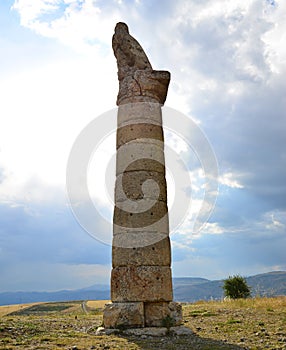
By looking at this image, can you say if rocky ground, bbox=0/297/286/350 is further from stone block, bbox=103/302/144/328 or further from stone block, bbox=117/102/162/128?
stone block, bbox=117/102/162/128

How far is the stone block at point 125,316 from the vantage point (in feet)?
30.6

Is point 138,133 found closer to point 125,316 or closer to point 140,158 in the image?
point 140,158

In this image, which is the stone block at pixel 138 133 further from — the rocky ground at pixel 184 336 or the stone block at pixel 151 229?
the rocky ground at pixel 184 336

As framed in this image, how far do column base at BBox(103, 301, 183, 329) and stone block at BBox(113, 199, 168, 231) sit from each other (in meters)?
1.89

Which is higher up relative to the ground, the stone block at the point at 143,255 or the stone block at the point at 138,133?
the stone block at the point at 138,133

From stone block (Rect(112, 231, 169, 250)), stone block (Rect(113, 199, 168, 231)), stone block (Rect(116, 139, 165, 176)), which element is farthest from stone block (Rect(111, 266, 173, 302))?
stone block (Rect(116, 139, 165, 176))

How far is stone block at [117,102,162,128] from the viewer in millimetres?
11148

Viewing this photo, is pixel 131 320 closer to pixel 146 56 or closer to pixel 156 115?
pixel 156 115

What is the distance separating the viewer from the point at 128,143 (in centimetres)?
1097

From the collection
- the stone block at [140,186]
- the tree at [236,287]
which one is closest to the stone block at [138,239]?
the stone block at [140,186]

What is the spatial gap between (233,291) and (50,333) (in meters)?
13.0

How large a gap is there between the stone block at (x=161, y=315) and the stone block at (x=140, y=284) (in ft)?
0.63

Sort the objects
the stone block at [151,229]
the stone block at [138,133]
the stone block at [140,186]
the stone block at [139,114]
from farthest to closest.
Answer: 1. the stone block at [139,114]
2. the stone block at [138,133]
3. the stone block at [140,186]
4. the stone block at [151,229]

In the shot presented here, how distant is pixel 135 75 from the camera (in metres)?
11.5
